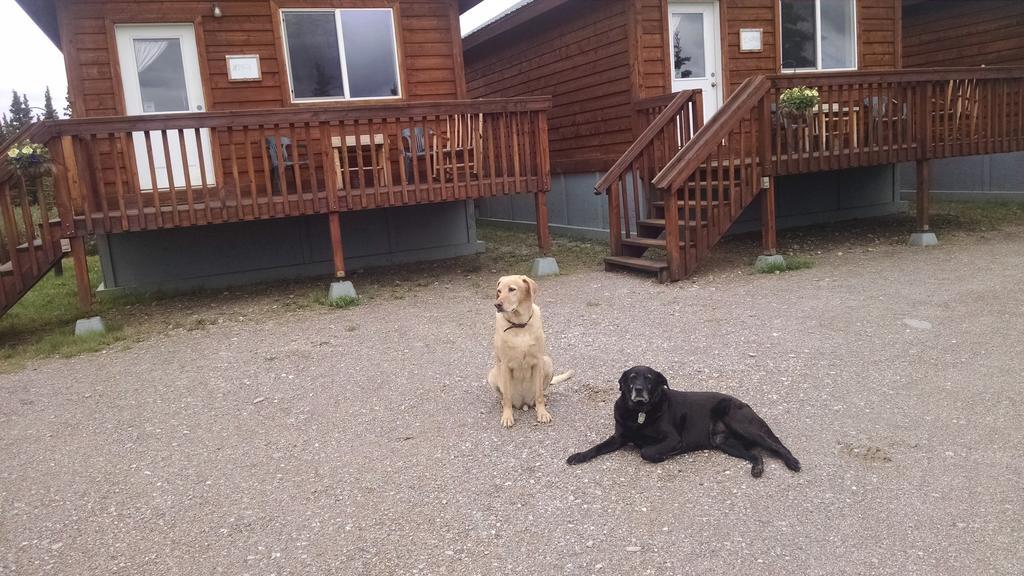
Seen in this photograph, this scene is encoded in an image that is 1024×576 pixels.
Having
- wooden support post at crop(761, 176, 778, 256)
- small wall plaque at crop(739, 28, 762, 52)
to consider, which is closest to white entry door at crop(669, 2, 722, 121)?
small wall plaque at crop(739, 28, 762, 52)

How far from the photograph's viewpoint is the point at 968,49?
14297mm

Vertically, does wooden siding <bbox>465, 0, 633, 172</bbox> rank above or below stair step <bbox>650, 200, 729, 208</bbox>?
above

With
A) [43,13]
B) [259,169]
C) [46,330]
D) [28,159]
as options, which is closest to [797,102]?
[259,169]

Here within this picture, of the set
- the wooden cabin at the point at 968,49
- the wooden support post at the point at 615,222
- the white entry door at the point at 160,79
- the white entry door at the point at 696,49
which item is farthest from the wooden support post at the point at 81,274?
the wooden cabin at the point at 968,49

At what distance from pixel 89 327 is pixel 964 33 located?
1470 cm

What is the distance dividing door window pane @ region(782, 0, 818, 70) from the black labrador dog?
933 centimetres

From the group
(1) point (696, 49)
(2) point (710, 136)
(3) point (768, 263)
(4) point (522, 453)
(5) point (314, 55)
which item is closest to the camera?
(4) point (522, 453)

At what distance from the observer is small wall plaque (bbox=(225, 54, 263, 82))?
9734 mm

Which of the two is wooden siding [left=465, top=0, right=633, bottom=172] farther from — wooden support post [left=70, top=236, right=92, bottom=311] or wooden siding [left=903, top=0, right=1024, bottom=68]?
wooden siding [left=903, top=0, right=1024, bottom=68]

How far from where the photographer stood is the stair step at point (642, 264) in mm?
8531

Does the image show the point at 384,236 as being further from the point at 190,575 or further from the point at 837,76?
the point at 190,575

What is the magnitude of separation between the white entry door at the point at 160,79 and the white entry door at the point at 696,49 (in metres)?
6.26

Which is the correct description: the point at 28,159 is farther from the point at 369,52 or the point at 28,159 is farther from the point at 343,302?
the point at 369,52

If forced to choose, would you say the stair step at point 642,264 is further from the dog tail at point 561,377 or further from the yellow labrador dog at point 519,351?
the yellow labrador dog at point 519,351
